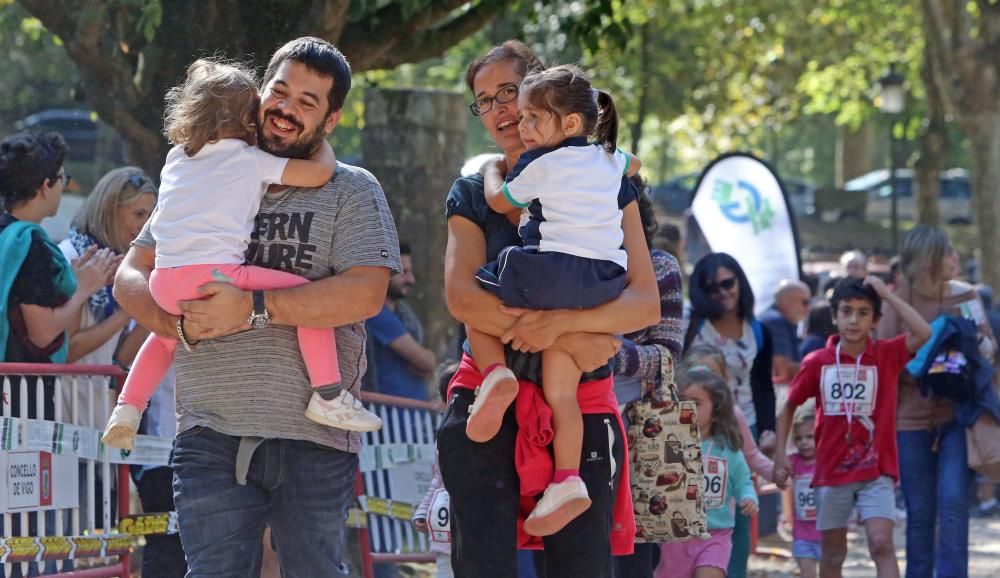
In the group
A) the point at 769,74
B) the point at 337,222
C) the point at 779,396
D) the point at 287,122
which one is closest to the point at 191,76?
the point at 287,122

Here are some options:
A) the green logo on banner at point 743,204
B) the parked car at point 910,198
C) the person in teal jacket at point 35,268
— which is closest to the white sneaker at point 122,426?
the person in teal jacket at point 35,268

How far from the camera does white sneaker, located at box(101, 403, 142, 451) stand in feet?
14.7

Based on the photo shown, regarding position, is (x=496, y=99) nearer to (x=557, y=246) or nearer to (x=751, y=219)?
(x=557, y=246)

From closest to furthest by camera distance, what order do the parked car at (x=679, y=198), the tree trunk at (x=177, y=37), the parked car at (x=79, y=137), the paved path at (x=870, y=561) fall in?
the tree trunk at (x=177, y=37), the paved path at (x=870, y=561), the parked car at (x=79, y=137), the parked car at (x=679, y=198)

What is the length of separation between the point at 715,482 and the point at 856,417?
1.33 m

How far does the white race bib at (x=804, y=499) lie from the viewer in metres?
8.82

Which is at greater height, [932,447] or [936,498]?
[932,447]

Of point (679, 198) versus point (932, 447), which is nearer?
point (932, 447)

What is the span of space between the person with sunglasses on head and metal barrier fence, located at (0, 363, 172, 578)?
589 cm

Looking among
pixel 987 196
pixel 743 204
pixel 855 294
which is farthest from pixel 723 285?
pixel 987 196

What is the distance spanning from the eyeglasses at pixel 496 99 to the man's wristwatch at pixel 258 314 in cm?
88

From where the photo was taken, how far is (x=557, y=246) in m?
4.26

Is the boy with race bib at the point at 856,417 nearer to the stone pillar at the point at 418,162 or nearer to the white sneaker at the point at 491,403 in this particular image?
the stone pillar at the point at 418,162

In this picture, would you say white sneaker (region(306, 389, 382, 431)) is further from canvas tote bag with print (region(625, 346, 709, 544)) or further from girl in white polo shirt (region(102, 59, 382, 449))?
canvas tote bag with print (region(625, 346, 709, 544))
